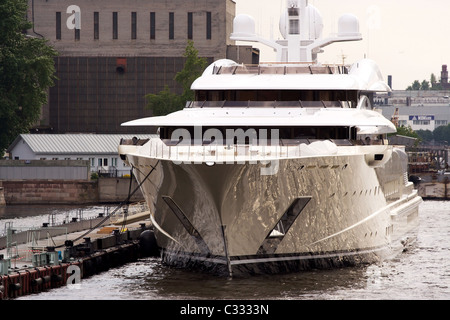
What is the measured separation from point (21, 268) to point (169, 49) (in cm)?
8506

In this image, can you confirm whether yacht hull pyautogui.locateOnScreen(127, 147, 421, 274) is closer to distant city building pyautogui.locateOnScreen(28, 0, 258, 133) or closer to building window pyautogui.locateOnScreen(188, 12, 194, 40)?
distant city building pyautogui.locateOnScreen(28, 0, 258, 133)

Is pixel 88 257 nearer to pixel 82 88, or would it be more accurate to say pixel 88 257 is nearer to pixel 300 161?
pixel 300 161

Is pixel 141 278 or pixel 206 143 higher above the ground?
pixel 206 143

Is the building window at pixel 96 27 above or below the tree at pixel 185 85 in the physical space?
above

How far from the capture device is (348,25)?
185 feet

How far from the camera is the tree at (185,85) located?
341 feet

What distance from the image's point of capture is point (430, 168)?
12700cm

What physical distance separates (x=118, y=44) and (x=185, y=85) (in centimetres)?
2069

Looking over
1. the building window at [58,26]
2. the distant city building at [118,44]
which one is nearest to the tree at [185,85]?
the distant city building at [118,44]

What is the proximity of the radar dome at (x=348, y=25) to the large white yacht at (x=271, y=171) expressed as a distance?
626cm

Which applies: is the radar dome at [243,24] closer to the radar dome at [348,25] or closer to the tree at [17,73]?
the radar dome at [348,25]

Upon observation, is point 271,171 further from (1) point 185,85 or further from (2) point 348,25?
(1) point 185,85

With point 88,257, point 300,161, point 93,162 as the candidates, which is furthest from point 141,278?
point 93,162
